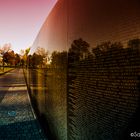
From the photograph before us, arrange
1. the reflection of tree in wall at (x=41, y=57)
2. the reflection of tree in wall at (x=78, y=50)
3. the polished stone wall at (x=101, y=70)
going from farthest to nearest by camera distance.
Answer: the reflection of tree in wall at (x=41, y=57) < the reflection of tree in wall at (x=78, y=50) < the polished stone wall at (x=101, y=70)

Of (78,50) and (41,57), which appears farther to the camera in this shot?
(41,57)

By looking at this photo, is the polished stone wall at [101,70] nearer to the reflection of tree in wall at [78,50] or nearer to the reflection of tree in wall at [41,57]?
the reflection of tree in wall at [78,50]

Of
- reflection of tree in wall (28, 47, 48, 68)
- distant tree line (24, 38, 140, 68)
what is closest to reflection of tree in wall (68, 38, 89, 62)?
distant tree line (24, 38, 140, 68)

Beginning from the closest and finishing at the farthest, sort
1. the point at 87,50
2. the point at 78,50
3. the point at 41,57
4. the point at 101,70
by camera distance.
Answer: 1. the point at 101,70
2. the point at 87,50
3. the point at 78,50
4. the point at 41,57

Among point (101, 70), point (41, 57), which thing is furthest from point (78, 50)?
point (41, 57)

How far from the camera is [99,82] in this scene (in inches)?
77.5

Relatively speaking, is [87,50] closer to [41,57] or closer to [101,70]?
[101,70]

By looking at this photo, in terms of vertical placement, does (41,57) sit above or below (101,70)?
above

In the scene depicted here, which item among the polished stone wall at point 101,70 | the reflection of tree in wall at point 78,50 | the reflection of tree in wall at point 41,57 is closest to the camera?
the polished stone wall at point 101,70

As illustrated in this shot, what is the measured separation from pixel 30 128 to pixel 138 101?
196 inches

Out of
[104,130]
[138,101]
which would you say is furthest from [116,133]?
[138,101]

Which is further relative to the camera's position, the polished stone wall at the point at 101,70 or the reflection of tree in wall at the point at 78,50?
the reflection of tree in wall at the point at 78,50

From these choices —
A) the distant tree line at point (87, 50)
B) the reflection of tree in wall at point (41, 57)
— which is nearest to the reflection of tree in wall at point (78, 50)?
the distant tree line at point (87, 50)

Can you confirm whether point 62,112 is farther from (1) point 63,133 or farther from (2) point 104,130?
(2) point 104,130
